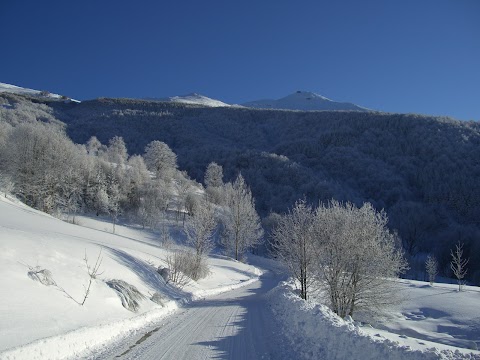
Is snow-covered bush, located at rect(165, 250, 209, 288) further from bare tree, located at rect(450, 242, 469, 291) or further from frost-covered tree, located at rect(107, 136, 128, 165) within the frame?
frost-covered tree, located at rect(107, 136, 128, 165)

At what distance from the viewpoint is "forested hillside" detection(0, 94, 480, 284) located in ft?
297

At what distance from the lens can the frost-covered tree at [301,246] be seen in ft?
79.6

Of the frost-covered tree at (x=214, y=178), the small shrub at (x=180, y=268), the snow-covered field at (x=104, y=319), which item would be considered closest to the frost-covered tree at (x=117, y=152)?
the frost-covered tree at (x=214, y=178)

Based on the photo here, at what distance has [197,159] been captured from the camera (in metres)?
126

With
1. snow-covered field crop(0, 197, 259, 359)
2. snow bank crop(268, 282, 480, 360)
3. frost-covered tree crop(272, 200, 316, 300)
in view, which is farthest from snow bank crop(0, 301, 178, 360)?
frost-covered tree crop(272, 200, 316, 300)

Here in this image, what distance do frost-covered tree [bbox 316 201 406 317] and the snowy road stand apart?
5.95 m

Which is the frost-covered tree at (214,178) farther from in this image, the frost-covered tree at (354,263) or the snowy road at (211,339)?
the snowy road at (211,339)

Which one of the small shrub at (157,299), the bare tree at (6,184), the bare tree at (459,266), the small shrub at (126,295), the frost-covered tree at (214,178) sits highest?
the frost-covered tree at (214,178)

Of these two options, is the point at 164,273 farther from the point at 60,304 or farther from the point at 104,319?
the point at 60,304

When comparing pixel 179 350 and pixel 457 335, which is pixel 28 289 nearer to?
pixel 179 350

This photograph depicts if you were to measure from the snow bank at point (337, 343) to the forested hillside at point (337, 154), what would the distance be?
64.7 meters

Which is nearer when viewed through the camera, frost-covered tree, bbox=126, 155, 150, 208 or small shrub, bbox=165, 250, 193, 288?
small shrub, bbox=165, 250, 193, 288

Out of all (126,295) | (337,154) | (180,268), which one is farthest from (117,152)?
(126,295)

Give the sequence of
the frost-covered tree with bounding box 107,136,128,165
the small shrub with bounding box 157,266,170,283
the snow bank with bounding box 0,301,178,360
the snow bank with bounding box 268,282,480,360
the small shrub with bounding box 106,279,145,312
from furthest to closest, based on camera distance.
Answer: the frost-covered tree with bounding box 107,136,128,165, the small shrub with bounding box 157,266,170,283, the small shrub with bounding box 106,279,145,312, the snow bank with bounding box 0,301,178,360, the snow bank with bounding box 268,282,480,360
